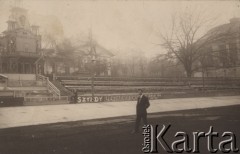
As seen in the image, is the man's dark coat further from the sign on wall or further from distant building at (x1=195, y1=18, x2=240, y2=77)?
distant building at (x1=195, y1=18, x2=240, y2=77)

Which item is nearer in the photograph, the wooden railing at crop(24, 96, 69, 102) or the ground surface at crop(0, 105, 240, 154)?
the ground surface at crop(0, 105, 240, 154)

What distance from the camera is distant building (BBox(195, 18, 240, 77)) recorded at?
1412 inches

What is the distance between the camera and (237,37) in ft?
117

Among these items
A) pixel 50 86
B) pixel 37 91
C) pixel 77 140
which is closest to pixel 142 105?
pixel 77 140

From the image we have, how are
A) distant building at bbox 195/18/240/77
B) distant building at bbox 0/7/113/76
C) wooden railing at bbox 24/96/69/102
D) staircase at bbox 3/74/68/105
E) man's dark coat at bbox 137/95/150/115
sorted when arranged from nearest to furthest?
man's dark coat at bbox 137/95/150/115
distant building at bbox 0/7/113/76
wooden railing at bbox 24/96/69/102
staircase at bbox 3/74/68/105
distant building at bbox 195/18/240/77

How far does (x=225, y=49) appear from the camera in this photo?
37562 mm

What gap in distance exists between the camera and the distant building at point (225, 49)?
35875 mm

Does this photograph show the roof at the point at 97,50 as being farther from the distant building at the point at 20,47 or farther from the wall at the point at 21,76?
the wall at the point at 21,76

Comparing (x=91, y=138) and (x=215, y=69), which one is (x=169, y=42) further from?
(x=91, y=138)

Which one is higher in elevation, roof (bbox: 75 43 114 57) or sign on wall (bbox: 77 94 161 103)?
roof (bbox: 75 43 114 57)

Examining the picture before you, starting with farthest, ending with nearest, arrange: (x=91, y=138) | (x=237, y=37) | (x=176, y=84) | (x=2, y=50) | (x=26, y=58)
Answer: (x=237, y=37), (x=176, y=84), (x=26, y=58), (x=2, y=50), (x=91, y=138)

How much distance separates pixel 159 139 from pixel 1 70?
13.7 meters

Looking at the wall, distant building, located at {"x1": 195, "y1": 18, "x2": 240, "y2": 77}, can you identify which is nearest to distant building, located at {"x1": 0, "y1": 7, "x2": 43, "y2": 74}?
the wall

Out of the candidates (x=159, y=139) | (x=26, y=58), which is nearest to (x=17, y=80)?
(x=26, y=58)
